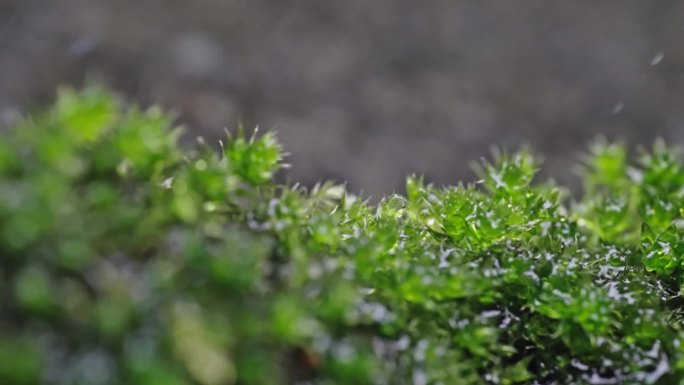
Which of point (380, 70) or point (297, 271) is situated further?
point (380, 70)

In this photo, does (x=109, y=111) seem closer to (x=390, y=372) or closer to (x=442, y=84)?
(x=390, y=372)

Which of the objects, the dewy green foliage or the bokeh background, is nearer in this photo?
the dewy green foliage

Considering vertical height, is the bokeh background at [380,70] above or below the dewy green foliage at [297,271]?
above

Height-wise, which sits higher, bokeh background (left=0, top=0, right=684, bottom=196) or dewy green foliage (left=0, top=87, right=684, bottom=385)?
bokeh background (left=0, top=0, right=684, bottom=196)

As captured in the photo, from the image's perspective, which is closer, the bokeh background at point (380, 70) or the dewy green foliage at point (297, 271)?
the dewy green foliage at point (297, 271)

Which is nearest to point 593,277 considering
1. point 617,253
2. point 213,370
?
point 617,253
